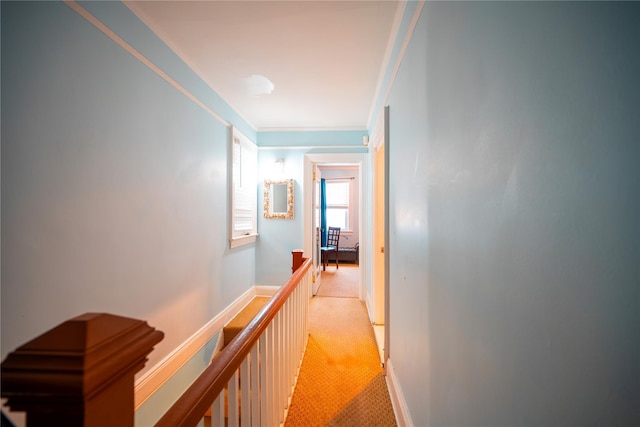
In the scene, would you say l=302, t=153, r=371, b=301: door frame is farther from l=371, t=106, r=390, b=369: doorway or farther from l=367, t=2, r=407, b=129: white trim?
l=367, t=2, r=407, b=129: white trim

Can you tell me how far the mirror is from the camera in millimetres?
3830

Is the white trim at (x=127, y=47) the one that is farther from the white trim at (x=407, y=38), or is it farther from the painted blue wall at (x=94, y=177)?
the white trim at (x=407, y=38)

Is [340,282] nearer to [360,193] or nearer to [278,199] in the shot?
[360,193]

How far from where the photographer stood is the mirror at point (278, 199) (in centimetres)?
383

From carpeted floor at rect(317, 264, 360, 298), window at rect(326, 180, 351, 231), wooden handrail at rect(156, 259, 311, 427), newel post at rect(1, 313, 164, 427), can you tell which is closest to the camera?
newel post at rect(1, 313, 164, 427)

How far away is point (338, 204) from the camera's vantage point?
23.1 feet

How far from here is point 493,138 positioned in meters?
0.64

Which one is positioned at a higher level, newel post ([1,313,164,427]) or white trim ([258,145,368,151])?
white trim ([258,145,368,151])

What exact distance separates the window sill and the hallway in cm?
129

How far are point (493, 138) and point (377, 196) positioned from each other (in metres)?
2.36

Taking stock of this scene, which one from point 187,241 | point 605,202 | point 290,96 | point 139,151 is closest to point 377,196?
point 290,96

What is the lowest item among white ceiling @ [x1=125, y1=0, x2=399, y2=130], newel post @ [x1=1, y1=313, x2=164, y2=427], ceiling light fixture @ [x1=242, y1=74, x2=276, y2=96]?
newel post @ [x1=1, y1=313, x2=164, y2=427]

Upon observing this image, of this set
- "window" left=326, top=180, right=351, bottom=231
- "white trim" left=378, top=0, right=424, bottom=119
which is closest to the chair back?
"window" left=326, top=180, right=351, bottom=231

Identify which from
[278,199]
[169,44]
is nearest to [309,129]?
[278,199]
